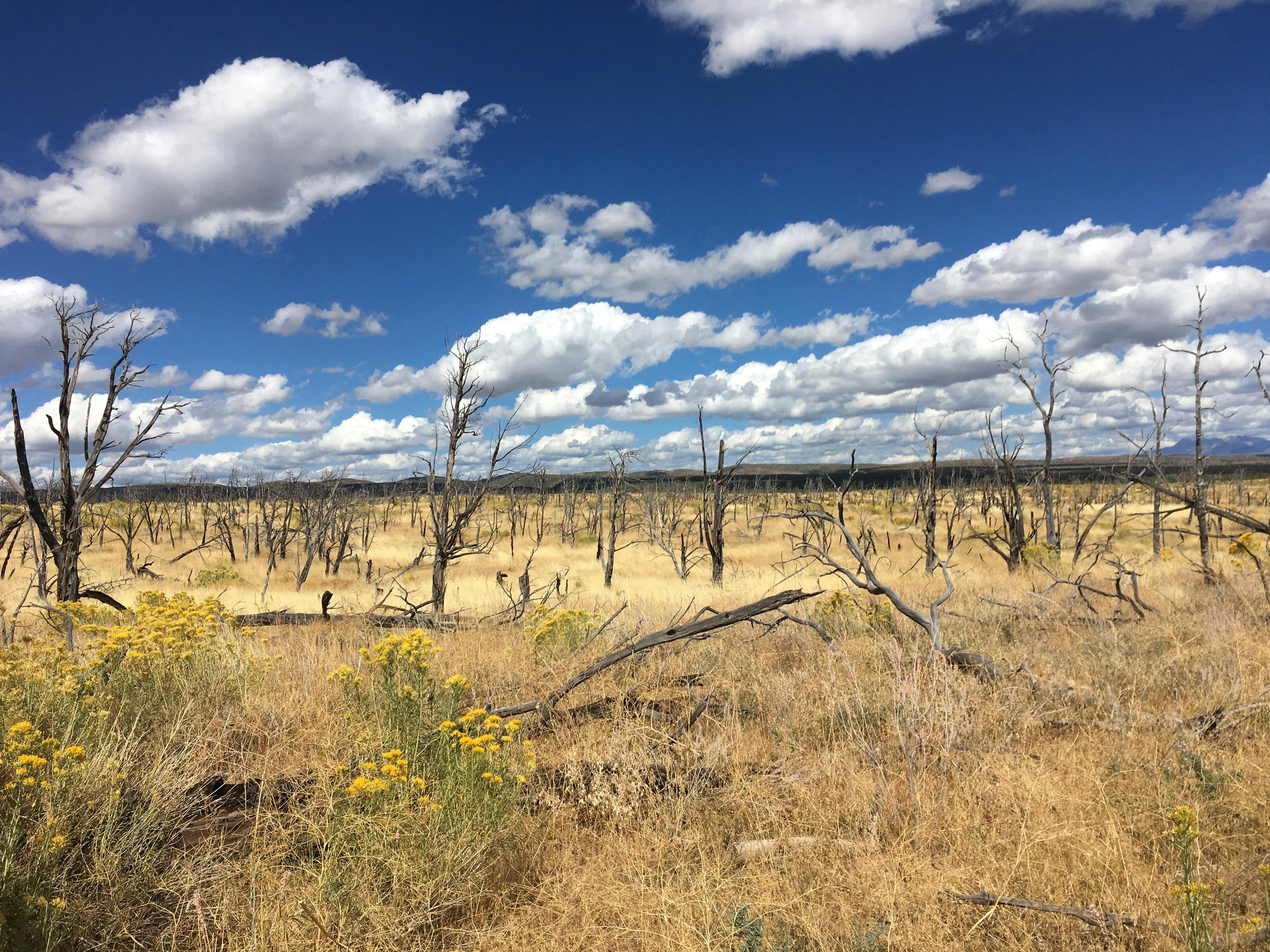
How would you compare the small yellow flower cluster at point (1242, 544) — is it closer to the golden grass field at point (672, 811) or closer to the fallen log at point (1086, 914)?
the golden grass field at point (672, 811)

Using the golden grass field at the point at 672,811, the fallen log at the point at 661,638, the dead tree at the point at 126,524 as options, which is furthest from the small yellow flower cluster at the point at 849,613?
the dead tree at the point at 126,524

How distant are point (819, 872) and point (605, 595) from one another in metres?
15.3

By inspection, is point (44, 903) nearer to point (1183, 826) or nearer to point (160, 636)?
point (160, 636)

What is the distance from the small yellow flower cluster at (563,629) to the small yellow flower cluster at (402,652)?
2264mm

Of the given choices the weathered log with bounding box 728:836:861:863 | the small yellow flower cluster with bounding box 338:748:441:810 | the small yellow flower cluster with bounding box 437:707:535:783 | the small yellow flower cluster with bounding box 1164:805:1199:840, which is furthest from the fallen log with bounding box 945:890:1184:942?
the small yellow flower cluster with bounding box 338:748:441:810

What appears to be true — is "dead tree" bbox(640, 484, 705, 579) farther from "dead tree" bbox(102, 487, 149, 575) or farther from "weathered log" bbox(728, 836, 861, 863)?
"dead tree" bbox(102, 487, 149, 575)

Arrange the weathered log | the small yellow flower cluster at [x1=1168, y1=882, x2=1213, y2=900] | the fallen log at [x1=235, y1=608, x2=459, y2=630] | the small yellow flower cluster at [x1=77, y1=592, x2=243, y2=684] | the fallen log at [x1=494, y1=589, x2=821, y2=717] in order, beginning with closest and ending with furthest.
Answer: the small yellow flower cluster at [x1=1168, y1=882, x2=1213, y2=900]
the weathered log
the small yellow flower cluster at [x1=77, y1=592, x2=243, y2=684]
the fallen log at [x1=494, y1=589, x2=821, y2=717]
the fallen log at [x1=235, y1=608, x2=459, y2=630]

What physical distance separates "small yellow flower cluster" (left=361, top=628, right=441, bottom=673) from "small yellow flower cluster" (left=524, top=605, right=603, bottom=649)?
2.26m

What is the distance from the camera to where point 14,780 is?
2.84 metres

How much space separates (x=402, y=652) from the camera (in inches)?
174

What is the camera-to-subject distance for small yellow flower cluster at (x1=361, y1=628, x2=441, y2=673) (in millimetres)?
4375

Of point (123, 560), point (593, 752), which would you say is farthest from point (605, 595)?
point (123, 560)

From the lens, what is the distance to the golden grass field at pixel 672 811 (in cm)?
275

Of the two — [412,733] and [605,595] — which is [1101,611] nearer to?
[412,733]
